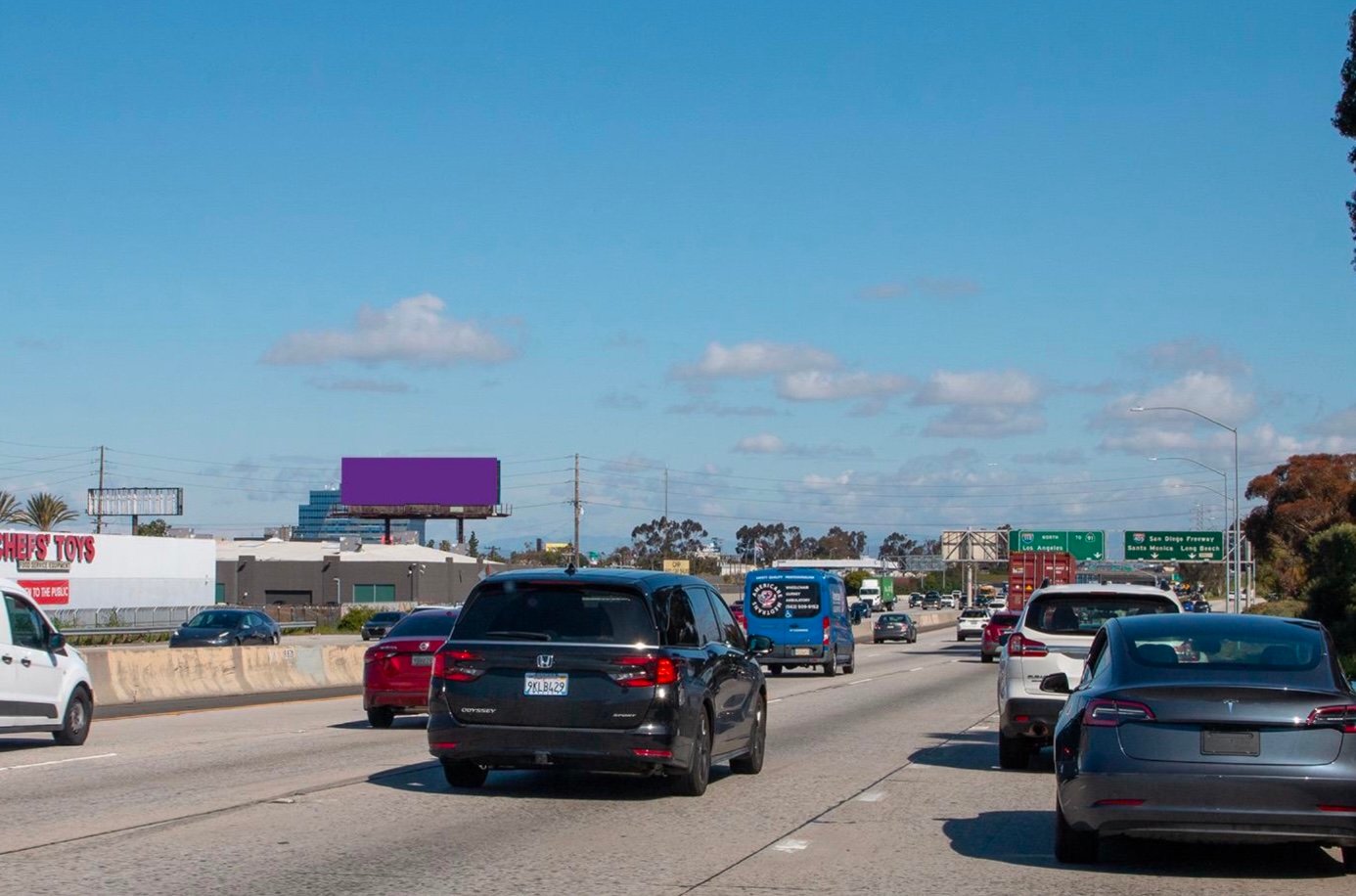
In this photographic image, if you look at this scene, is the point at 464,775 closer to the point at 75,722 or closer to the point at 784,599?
the point at 75,722

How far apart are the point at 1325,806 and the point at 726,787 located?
618cm

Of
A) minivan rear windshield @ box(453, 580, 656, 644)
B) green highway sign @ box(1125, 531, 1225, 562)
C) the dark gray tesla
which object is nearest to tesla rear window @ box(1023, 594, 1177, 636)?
minivan rear windshield @ box(453, 580, 656, 644)

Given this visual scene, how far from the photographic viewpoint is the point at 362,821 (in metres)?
11.9

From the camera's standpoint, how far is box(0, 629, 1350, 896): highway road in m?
9.72

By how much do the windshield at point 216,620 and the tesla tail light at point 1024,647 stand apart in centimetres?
2967

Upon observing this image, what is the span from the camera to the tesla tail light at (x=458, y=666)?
13.1 metres

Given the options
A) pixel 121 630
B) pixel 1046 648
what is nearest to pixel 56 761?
pixel 1046 648

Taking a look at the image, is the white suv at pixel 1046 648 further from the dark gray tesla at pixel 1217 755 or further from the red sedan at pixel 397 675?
the red sedan at pixel 397 675

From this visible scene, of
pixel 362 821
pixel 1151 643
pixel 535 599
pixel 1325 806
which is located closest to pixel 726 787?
pixel 535 599

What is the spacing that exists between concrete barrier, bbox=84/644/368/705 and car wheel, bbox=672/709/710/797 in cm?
1489

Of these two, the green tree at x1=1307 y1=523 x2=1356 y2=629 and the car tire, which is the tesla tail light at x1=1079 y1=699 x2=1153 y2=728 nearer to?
the car tire

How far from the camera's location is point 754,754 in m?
15.8

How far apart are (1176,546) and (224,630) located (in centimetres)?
6833

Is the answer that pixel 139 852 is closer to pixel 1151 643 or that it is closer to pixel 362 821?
pixel 362 821
